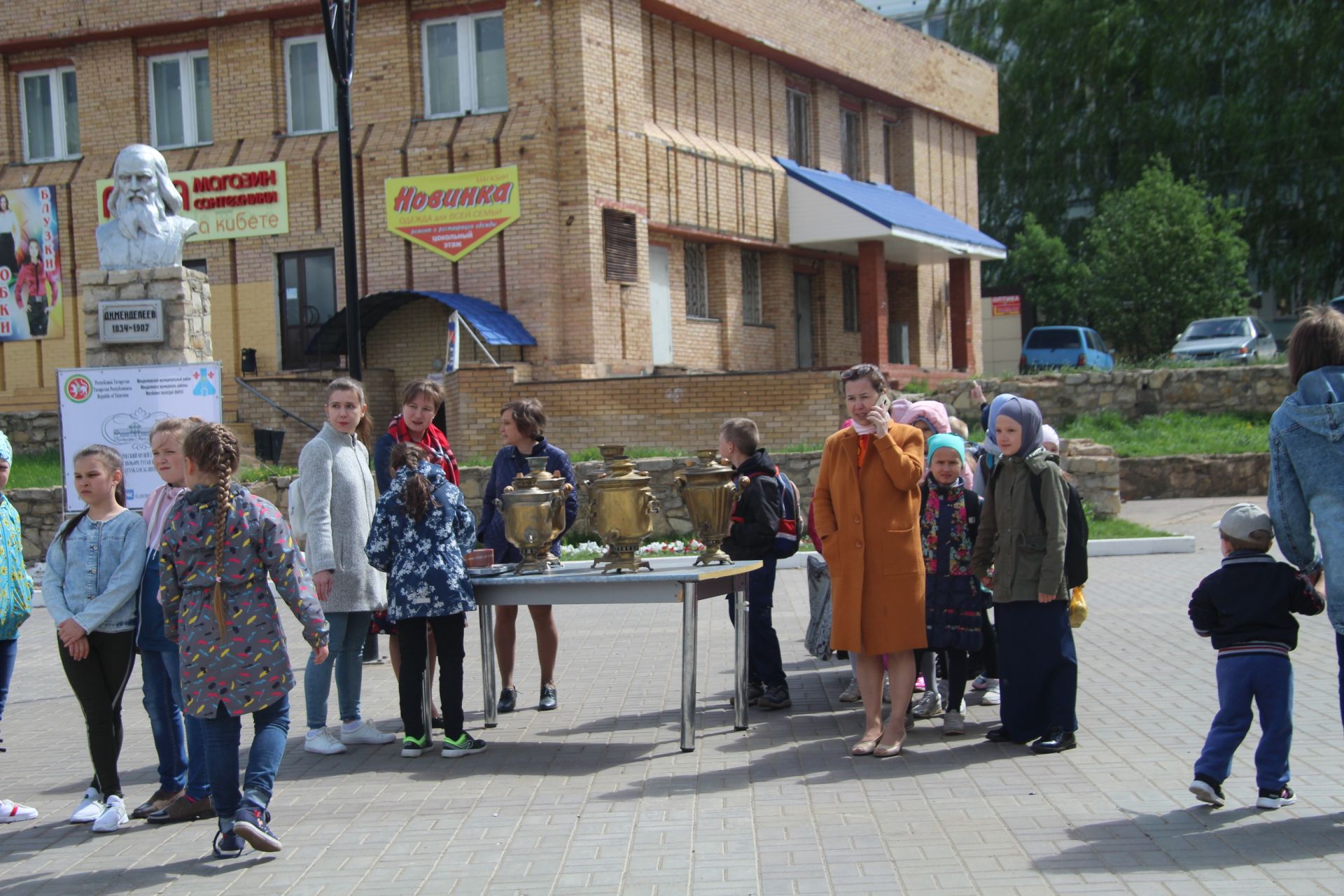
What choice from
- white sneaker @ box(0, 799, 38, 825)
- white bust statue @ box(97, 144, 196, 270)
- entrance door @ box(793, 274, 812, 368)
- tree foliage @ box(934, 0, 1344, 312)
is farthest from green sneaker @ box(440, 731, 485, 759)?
tree foliage @ box(934, 0, 1344, 312)

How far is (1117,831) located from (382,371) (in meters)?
18.8

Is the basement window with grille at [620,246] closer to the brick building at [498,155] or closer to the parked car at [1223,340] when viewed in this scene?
the brick building at [498,155]

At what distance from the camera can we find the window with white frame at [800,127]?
27.9m

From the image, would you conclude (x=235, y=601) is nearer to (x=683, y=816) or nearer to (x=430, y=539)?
(x=430, y=539)

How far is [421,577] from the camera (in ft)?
23.3

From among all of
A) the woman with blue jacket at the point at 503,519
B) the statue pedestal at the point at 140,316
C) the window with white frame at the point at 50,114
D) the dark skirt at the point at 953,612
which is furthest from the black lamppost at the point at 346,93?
the window with white frame at the point at 50,114

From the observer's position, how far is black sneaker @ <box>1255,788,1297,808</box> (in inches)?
224

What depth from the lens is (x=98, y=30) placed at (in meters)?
23.6

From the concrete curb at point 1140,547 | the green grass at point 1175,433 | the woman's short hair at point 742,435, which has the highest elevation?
the woman's short hair at point 742,435

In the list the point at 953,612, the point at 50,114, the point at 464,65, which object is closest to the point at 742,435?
the point at 953,612

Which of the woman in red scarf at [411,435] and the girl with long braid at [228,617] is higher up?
the woman in red scarf at [411,435]

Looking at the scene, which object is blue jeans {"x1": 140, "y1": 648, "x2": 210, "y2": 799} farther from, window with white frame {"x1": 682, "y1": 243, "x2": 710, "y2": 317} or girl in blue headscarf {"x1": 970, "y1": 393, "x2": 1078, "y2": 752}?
window with white frame {"x1": 682, "y1": 243, "x2": 710, "y2": 317}

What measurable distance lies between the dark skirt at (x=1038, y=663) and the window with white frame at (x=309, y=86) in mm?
18790

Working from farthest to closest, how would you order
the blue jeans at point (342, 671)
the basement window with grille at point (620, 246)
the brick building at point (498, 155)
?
1. the basement window with grille at point (620, 246)
2. the brick building at point (498, 155)
3. the blue jeans at point (342, 671)
